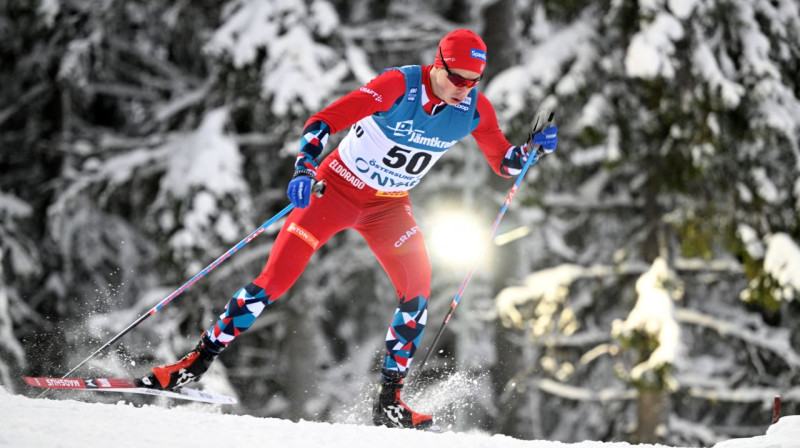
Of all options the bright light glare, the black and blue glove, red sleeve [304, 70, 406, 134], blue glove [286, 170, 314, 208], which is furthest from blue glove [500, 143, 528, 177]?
the bright light glare

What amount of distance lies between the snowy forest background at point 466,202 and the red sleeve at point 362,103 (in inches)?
93.6

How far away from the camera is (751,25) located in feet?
28.8

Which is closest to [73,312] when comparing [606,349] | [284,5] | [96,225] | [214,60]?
[96,225]

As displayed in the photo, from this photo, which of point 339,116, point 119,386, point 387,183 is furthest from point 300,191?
point 119,386

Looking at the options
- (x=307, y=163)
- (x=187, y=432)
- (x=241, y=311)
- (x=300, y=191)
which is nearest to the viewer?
A: (x=187, y=432)

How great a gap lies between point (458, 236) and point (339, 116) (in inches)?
254

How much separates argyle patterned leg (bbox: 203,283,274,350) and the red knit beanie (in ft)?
5.06

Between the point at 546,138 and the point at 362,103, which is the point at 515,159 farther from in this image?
the point at 362,103

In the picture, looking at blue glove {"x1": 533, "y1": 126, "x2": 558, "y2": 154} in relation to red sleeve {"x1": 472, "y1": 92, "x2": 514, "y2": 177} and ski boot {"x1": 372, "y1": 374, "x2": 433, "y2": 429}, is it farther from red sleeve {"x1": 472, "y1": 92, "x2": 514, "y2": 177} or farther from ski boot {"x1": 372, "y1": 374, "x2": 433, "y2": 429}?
ski boot {"x1": 372, "y1": 374, "x2": 433, "y2": 429}

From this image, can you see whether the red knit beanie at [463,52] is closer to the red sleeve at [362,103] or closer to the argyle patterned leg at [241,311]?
the red sleeve at [362,103]

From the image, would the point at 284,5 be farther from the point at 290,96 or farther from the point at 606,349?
the point at 606,349

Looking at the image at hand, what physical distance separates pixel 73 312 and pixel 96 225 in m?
1.27

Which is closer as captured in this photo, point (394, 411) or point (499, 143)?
point (394, 411)

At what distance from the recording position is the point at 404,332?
504 cm
